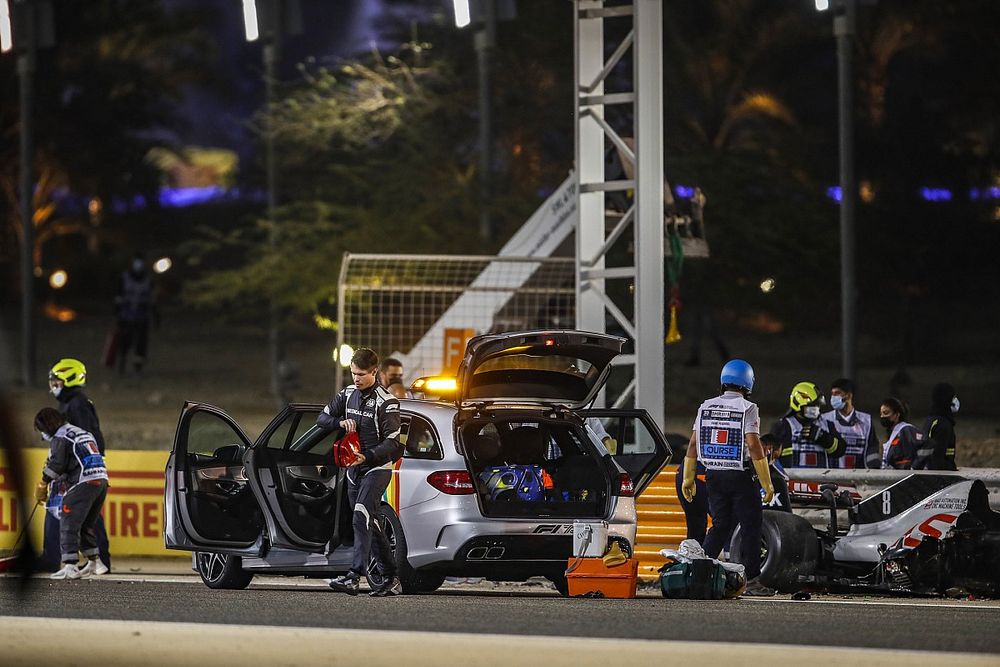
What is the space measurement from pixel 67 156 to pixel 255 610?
131 feet

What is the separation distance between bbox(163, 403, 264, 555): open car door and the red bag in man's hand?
1041mm

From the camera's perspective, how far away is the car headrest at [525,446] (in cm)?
1264

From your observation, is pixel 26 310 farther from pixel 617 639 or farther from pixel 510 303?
pixel 617 639

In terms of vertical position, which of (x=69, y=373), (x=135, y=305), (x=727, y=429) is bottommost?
(x=727, y=429)

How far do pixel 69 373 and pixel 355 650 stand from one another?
687 centimetres

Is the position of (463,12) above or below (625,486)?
Answer: above

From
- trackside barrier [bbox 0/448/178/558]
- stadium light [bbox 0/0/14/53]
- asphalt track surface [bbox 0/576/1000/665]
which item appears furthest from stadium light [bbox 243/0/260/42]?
asphalt track surface [bbox 0/576/1000/665]

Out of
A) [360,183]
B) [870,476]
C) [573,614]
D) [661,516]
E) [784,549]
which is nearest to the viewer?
[573,614]

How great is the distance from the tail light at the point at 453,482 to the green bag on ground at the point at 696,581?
4.50 ft

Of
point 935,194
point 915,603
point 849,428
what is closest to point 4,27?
point 849,428

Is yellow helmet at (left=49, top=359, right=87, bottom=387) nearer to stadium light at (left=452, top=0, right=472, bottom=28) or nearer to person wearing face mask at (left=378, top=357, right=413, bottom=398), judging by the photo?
person wearing face mask at (left=378, top=357, right=413, bottom=398)

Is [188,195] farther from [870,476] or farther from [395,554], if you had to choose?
[395,554]

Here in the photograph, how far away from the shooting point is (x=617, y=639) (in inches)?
324

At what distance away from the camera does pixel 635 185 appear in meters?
15.5
